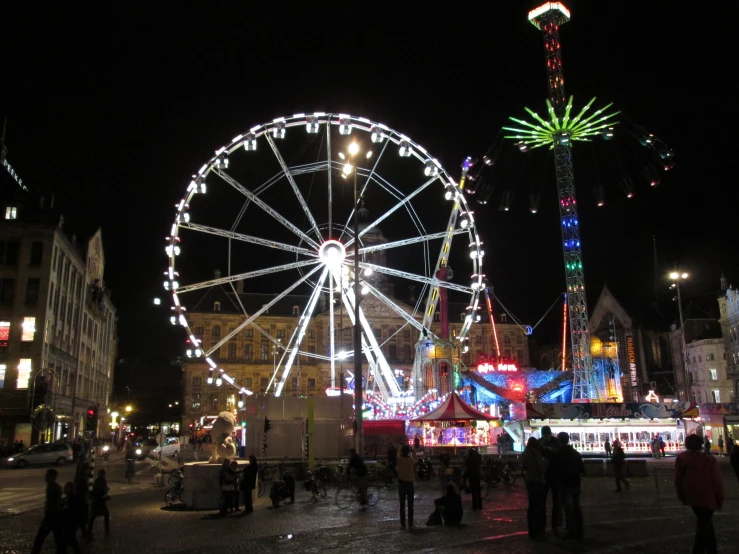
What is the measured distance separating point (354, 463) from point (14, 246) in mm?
43275

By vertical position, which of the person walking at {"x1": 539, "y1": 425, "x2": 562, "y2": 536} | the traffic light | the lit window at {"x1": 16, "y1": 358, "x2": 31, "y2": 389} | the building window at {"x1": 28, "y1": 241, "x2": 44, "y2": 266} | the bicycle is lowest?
the bicycle

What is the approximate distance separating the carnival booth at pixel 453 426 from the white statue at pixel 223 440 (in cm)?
1706

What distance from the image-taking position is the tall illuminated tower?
46375mm

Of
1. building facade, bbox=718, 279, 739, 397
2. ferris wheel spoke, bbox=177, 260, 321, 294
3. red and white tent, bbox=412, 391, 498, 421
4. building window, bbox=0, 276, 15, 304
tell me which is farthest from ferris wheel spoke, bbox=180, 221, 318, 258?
building facade, bbox=718, 279, 739, 397

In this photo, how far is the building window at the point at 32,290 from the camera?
50.4 m

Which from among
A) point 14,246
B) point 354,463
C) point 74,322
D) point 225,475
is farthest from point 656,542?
point 74,322

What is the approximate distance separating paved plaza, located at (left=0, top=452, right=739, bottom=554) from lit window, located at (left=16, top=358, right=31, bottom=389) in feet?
97.5

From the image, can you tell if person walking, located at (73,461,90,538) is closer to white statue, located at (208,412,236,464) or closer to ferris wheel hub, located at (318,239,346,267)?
white statue, located at (208,412,236,464)

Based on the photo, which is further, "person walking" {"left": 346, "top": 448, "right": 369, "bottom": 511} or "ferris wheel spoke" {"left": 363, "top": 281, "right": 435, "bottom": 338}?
"ferris wheel spoke" {"left": 363, "top": 281, "right": 435, "bottom": 338}

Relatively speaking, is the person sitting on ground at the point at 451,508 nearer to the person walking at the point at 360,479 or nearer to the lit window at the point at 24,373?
the person walking at the point at 360,479

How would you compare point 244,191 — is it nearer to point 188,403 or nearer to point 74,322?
point 74,322

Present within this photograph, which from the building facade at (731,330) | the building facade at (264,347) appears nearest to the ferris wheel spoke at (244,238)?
the building facade at (731,330)

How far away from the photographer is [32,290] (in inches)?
1996

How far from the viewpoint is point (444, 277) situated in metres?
43.6
